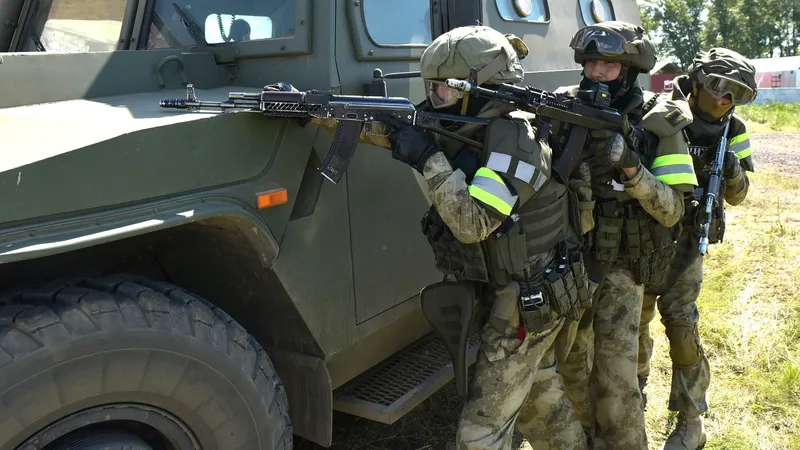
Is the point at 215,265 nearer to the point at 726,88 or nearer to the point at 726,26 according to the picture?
the point at 726,88

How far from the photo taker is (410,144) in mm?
2141

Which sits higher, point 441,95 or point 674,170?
point 441,95

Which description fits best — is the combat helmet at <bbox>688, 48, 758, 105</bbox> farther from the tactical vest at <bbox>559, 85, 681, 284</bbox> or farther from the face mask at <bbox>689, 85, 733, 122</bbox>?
the tactical vest at <bbox>559, 85, 681, 284</bbox>

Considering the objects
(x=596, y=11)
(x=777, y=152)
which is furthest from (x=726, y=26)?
(x=596, y=11)

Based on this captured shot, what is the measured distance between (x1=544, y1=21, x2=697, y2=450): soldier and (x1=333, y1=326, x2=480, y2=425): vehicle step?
0.56 meters

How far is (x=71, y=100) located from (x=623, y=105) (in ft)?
6.88

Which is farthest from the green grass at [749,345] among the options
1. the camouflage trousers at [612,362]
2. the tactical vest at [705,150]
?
the tactical vest at [705,150]

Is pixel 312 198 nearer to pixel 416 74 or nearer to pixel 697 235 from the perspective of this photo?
pixel 416 74

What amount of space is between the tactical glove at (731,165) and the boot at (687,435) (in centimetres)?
114

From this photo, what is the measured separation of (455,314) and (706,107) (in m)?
1.64

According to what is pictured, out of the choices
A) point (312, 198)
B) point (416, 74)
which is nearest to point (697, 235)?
point (416, 74)

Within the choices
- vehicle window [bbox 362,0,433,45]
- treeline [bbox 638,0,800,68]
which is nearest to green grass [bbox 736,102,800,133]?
vehicle window [bbox 362,0,433,45]

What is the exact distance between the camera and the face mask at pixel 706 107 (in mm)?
3061

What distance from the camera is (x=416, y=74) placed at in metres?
2.63
